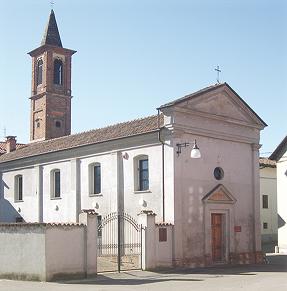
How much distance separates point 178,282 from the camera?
17812 mm

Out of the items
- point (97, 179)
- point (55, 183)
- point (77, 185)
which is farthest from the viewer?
point (55, 183)

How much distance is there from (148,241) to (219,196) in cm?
538

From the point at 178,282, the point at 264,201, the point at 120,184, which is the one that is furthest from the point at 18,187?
the point at 264,201

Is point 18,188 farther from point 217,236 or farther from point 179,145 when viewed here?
point 179,145

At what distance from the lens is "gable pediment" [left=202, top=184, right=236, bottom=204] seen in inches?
973

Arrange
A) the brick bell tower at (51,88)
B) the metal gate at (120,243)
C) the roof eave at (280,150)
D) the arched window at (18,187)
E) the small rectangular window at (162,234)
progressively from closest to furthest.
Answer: the metal gate at (120,243) < the small rectangular window at (162,234) < the roof eave at (280,150) < the arched window at (18,187) < the brick bell tower at (51,88)

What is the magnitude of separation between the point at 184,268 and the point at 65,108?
26776 mm

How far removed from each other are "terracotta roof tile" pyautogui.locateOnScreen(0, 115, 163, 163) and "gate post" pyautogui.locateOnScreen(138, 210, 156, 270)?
4417mm

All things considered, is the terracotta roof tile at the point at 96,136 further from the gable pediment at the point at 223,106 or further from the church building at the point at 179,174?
the gable pediment at the point at 223,106

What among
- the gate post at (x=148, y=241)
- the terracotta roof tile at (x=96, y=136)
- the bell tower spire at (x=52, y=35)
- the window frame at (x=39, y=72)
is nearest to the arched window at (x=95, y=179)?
the terracotta roof tile at (x=96, y=136)

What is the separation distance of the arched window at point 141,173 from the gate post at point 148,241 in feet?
11.4

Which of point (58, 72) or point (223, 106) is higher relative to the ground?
point (58, 72)

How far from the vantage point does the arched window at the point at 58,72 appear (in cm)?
4722

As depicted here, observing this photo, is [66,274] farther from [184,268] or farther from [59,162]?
[59,162]
